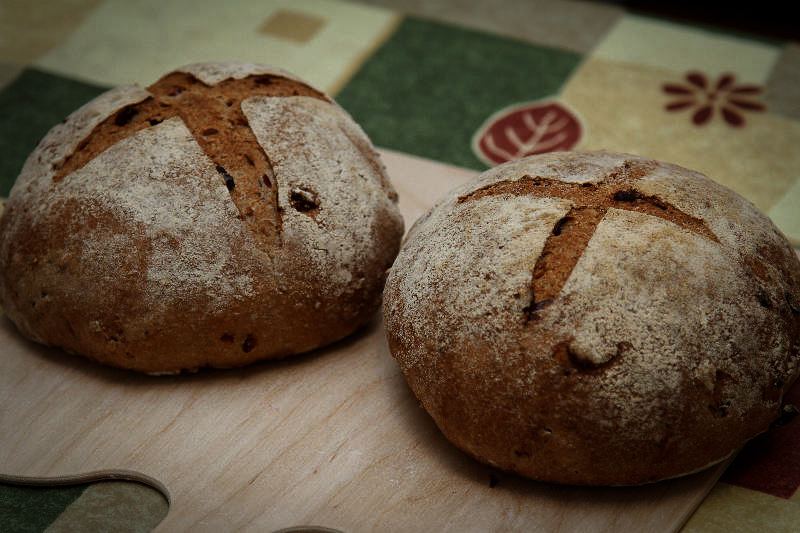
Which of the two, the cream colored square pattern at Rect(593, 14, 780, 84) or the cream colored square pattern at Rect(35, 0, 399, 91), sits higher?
the cream colored square pattern at Rect(35, 0, 399, 91)

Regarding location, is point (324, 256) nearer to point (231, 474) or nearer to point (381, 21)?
point (231, 474)

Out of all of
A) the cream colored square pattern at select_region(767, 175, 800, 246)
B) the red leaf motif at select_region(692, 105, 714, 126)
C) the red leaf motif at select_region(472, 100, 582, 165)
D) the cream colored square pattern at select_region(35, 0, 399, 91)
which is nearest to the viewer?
the cream colored square pattern at select_region(767, 175, 800, 246)

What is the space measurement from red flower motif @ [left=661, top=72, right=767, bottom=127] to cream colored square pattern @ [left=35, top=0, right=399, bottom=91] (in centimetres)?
99

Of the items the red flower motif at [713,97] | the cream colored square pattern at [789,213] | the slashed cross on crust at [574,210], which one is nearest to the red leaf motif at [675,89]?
the red flower motif at [713,97]

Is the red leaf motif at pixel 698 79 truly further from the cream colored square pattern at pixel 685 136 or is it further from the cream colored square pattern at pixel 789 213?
the cream colored square pattern at pixel 789 213

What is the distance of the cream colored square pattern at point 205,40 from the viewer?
3.17 meters

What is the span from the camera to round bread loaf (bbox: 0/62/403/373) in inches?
72.4

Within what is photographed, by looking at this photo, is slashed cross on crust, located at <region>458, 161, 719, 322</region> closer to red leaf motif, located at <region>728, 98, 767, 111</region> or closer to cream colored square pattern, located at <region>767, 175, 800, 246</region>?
cream colored square pattern, located at <region>767, 175, 800, 246</region>

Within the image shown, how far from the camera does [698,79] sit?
3049 millimetres

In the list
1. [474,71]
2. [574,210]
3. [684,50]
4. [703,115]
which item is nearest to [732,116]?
[703,115]

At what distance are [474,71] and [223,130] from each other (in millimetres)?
1400

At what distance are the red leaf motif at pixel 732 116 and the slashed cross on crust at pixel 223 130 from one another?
4.42ft

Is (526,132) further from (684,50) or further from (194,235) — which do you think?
(194,235)

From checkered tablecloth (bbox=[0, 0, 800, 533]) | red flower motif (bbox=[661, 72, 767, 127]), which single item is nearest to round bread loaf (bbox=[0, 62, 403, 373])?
checkered tablecloth (bbox=[0, 0, 800, 533])
